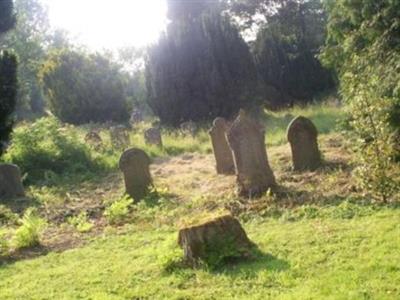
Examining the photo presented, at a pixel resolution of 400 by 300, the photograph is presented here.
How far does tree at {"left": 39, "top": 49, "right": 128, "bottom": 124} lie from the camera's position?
27422 mm

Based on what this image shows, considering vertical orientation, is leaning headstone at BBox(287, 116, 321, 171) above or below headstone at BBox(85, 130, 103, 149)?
below

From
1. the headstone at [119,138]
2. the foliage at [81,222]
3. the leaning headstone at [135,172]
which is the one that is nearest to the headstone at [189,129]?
the headstone at [119,138]

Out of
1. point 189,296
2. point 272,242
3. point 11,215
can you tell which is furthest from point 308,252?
point 11,215

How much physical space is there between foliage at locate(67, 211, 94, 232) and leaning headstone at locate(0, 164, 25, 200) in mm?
3141

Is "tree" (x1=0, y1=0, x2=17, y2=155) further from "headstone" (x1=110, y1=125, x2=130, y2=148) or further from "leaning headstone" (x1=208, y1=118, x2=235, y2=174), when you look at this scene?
"leaning headstone" (x1=208, y1=118, x2=235, y2=174)

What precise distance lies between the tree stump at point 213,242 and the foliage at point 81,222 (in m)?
3.18

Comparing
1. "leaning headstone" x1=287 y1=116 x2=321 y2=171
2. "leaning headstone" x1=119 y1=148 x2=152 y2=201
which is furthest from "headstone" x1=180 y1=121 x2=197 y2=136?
"leaning headstone" x1=287 y1=116 x2=321 y2=171

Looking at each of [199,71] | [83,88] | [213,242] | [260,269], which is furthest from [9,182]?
[83,88]

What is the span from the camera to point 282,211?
8539 mm

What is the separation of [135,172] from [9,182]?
3.27m

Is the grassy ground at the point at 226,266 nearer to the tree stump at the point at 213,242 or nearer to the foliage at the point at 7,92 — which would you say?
the tree stump at the point at 213,242

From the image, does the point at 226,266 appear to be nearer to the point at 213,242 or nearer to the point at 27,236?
the point at 213,242

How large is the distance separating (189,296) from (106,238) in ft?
11.2

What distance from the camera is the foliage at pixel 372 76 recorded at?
8445 mm
